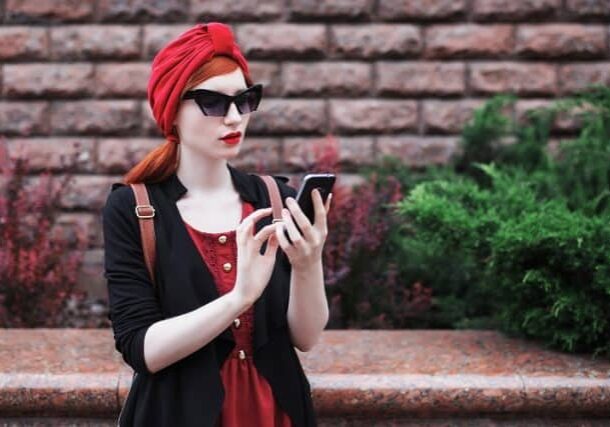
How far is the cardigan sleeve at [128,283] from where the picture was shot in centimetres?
248

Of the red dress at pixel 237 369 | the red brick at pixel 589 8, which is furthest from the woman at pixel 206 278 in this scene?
the red brick at pixel 589 8

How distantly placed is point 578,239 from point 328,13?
2.88 meters

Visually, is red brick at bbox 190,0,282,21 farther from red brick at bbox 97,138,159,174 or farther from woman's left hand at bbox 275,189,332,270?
woman's left hand at bbox 275,189,332,270

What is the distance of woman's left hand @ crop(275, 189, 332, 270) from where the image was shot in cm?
236

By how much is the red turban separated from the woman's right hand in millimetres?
456

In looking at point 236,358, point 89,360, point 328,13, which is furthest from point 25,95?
point 236,358

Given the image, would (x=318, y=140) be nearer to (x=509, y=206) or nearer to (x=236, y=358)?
(x=509, y=206)

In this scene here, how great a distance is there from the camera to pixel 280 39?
6.09 m

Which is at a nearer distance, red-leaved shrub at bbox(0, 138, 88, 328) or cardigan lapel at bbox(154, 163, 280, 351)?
cardigan lapel at bbox(154, 163, 280, 351)

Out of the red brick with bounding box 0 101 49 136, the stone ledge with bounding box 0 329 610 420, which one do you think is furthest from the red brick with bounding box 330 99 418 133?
the stone ledge with bounding box 0 329 610 420

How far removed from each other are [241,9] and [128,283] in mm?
3917

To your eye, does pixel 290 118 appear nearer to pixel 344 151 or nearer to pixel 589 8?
pixel 344 151

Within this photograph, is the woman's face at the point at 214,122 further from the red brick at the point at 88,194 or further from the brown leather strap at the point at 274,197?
the red brick at the point at 88,194

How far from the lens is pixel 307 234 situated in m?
2.39
